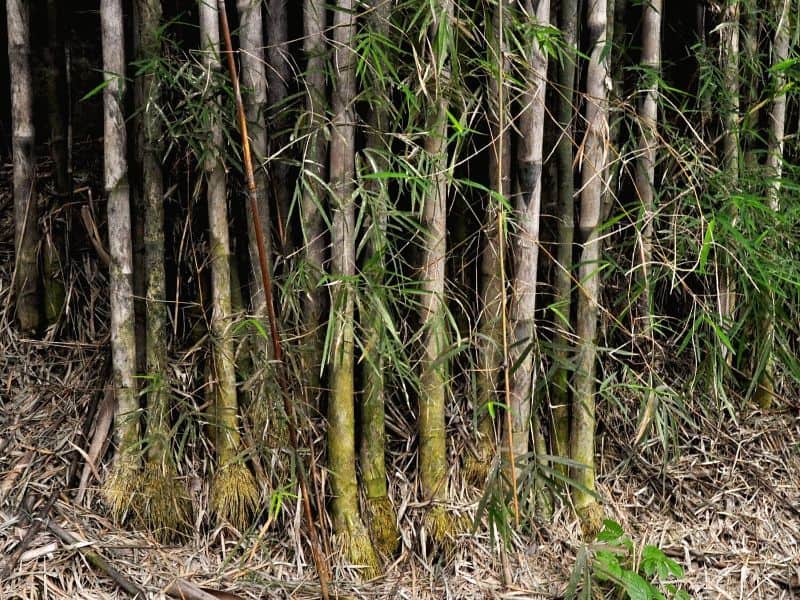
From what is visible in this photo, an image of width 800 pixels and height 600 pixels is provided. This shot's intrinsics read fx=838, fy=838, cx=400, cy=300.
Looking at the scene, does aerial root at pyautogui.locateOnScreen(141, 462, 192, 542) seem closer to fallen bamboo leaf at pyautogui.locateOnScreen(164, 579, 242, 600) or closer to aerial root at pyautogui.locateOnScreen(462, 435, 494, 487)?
fallen bamboo leaf at pyautogui.locateOnScreen(164, 579, 242, 600)

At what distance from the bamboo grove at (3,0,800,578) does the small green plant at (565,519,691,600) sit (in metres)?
0.15

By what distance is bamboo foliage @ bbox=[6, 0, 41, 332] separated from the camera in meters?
2.39

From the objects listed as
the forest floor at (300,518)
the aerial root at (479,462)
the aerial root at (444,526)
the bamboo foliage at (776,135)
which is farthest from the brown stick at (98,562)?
the bamboo foliage at (776,135)

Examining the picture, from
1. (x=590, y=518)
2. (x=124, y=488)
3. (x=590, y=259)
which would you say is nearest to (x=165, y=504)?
(x=124, y=488)

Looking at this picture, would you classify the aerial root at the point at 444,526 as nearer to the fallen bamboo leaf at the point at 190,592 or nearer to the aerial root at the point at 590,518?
the aerial root at the point at 590,518

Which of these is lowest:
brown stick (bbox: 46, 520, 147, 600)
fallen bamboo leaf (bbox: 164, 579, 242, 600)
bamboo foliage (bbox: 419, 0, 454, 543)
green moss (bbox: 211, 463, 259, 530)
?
fallen bamboo leaf (bbox: 164, 579, 242, 600)

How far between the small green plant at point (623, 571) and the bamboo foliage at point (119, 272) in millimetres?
1185

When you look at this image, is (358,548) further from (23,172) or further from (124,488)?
(23,172)

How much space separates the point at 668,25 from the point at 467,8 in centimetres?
88

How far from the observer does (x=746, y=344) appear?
2596 millimetres

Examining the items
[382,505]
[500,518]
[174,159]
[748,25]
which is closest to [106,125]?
[174,159]

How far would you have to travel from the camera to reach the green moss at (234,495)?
2.23 meters

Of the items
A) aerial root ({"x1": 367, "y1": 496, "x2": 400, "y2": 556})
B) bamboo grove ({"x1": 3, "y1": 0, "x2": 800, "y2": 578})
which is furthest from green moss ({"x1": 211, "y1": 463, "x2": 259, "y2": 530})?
aerial root ({"x1": 367, "y1": 496, "x2": 400, "y2": 556})

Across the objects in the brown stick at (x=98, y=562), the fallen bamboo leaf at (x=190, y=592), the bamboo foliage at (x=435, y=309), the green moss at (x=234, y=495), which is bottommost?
the fallen bamboo leaf at (x=190, y=592)
